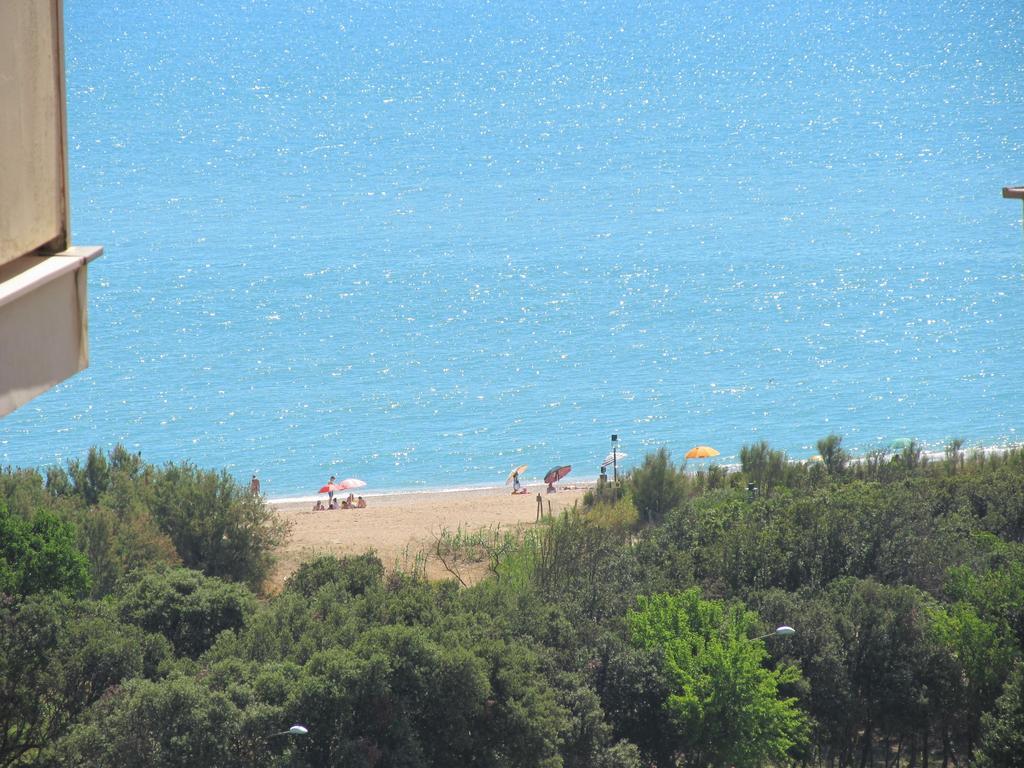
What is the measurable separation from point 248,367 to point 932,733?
48.9 meters

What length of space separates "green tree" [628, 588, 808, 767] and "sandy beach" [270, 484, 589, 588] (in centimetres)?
1054

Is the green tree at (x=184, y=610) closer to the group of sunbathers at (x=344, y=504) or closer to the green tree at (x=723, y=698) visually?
the green tree at (x=723, y=698)

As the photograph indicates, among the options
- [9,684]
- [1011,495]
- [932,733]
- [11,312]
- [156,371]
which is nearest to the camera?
[11,312]

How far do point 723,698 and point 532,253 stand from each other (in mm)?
70903

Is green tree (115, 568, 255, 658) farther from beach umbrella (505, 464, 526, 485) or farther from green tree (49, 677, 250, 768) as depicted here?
beach umbrella (505, 464, 526, 485)

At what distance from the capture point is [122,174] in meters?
117

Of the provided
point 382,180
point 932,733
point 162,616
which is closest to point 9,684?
point 162,616

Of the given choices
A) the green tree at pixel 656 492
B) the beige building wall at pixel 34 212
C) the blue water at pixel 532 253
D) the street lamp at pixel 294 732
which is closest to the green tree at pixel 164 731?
the street lamp at pixel 294 732

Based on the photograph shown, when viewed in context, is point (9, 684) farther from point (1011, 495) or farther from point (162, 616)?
point (1011, 495)

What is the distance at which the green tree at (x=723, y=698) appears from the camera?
754 inches

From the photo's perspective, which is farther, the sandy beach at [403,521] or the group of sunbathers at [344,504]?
the group of sunbathers at [344,504]

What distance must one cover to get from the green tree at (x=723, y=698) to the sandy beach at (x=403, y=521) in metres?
10.5

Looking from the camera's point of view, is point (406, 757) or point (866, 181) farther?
point (866, 181)

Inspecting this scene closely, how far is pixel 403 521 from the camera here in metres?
37.7
